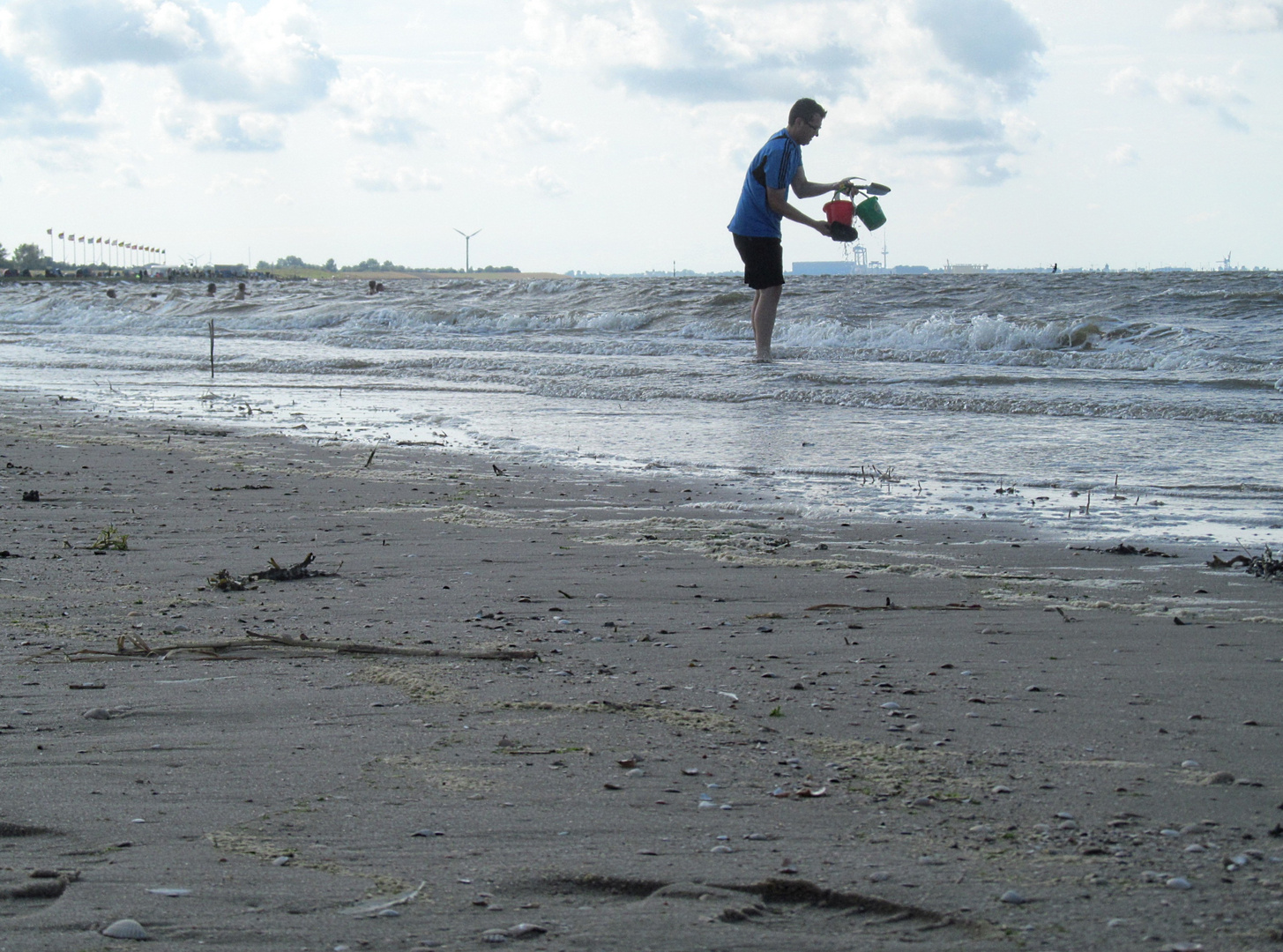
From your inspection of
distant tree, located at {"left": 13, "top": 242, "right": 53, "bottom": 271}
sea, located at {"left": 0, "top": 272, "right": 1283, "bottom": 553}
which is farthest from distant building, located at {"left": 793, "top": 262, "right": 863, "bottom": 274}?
sea, located at {"left": 0, "top": 272, "right": 1283, "bottom": 553}

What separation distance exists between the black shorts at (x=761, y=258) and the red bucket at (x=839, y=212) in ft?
Result: 2.17

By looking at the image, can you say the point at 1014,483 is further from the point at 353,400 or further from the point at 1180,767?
the point at 353,400

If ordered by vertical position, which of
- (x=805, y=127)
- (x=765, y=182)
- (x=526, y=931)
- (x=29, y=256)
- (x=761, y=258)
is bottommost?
(x=526, y=931)

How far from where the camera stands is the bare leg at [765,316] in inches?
389

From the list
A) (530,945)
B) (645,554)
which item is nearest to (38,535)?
(645,554)

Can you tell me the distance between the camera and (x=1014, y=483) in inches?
214

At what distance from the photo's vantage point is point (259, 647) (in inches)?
112

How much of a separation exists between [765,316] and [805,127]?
1843 millimetres

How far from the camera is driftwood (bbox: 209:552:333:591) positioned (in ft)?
11.5

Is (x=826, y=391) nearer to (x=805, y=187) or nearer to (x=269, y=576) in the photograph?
(x=805, y=187)

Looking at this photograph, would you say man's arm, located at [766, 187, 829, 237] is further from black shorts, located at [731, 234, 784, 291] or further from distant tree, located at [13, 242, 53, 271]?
distant tree, located at [13, 242, 53, 271]

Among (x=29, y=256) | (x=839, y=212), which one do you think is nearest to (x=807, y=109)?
(x=839, y=212)

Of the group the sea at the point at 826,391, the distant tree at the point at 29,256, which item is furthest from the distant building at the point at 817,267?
the sea at the point at 826,391

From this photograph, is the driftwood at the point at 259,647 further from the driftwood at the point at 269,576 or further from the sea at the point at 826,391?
the sea at the point at 826,391
